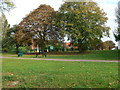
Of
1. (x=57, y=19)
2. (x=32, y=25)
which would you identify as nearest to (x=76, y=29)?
(x=57, y=19)

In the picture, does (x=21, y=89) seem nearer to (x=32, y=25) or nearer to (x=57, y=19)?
(x=57, y=19)

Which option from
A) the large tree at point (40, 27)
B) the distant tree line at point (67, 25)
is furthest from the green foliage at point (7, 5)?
the large tree at point (40, 27)

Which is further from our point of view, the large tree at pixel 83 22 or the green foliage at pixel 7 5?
the large tree at pixel 83 22

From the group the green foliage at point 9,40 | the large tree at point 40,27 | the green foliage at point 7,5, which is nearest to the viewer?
the green foliage at point 7,5

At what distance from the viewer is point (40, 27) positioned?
33.0 metres

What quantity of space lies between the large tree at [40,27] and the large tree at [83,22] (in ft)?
11.3

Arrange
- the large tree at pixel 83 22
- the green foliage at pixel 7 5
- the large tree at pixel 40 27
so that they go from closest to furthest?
the green foliage at pixel 7 5, the large tree at pixel 83 22, the large tree at pixel 40 27

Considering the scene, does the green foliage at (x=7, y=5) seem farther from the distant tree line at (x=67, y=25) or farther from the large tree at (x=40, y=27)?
the large tree at (x=40, y=27)

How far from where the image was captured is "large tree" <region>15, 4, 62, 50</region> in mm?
32562

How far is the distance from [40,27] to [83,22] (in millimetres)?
10117

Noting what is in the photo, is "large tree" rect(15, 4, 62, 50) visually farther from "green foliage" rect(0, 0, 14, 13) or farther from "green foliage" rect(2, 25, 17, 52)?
"green foliage" rect(0, 0, 14, 13)

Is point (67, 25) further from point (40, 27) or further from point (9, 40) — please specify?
point (9, 40)

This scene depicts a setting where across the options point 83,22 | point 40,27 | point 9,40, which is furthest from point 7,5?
point 9,40

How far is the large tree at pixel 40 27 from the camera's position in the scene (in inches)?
1282
